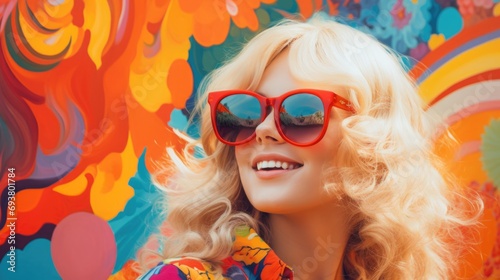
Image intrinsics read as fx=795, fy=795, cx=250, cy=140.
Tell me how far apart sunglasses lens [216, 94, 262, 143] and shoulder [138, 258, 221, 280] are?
37 cm

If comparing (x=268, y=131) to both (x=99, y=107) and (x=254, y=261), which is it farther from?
(x=99, y=107)

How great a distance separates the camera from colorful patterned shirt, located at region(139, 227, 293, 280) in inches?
72.3

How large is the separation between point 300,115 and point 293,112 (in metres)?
0.02

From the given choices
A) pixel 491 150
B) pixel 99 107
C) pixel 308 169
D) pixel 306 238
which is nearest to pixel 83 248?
pixel 99 107

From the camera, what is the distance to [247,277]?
6.20 feet

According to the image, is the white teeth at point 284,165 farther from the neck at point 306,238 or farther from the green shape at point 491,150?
the green shape at point 491,150

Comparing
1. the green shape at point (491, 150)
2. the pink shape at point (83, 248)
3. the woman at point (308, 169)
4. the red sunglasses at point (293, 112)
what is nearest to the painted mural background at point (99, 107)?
the pink shape at point (83, 248)

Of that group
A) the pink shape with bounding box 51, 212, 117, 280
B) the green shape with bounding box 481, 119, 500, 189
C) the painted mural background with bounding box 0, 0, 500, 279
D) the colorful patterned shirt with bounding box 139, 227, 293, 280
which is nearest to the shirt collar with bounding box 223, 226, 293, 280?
the colorful patterned shirt with bounding box 139, 227, 293, 280

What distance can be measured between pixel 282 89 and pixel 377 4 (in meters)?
1.24

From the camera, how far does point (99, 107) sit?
111 inches

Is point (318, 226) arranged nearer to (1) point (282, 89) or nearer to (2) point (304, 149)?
(2) point (304, 149)

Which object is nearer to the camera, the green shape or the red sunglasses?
the red sunglasses

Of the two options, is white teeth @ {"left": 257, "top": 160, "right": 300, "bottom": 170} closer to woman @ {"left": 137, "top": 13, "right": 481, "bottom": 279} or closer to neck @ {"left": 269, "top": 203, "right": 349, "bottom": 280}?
woman @ {"left": 137, "top": 13, "right": 481, "bottom": 279}

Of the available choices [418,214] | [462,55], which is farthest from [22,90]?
[462,55]
